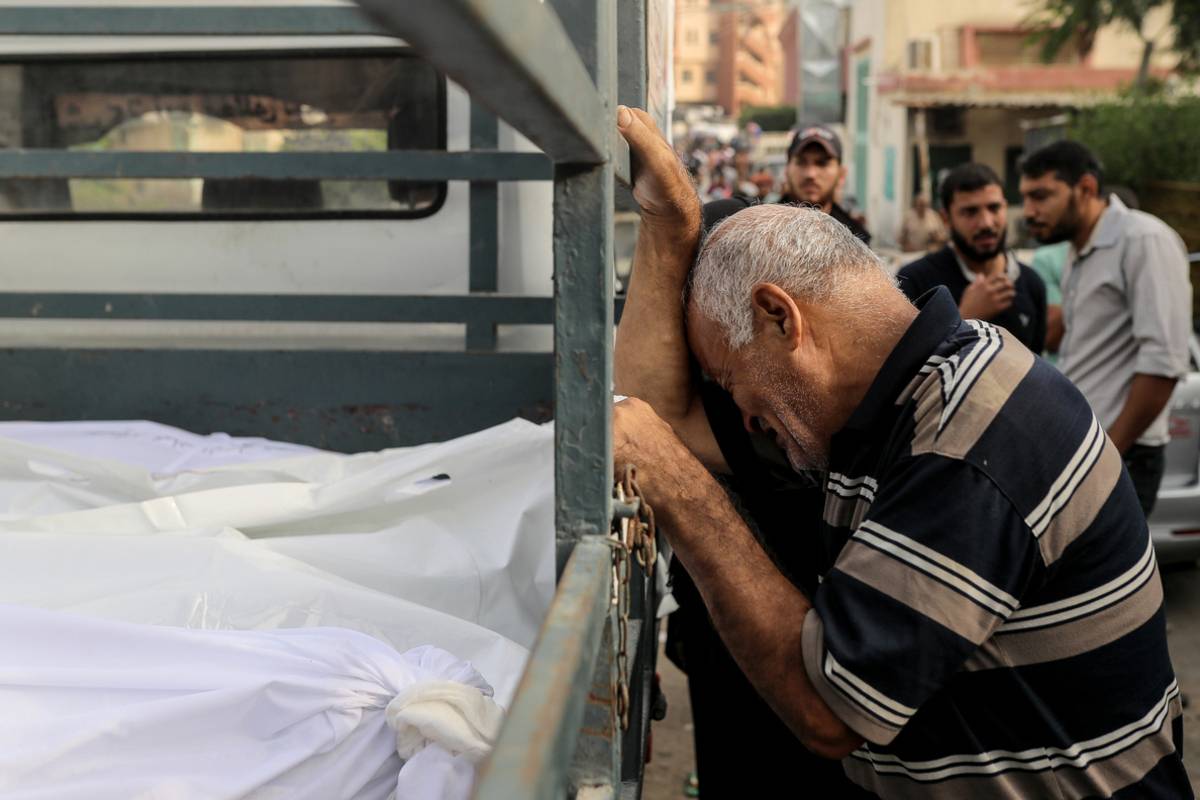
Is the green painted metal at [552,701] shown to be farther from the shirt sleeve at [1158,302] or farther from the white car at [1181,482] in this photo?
the white car at [1181,482]

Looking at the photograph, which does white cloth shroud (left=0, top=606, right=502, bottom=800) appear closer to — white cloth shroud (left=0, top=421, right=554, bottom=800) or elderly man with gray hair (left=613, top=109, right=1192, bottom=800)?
white cloth shroud (left=0, top=421, right=554, bottom=800)

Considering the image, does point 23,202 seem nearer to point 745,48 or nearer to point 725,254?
point 725,254

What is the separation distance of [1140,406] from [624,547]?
3216mm

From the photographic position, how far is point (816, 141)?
4930 millimetres

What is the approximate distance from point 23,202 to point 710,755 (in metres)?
2.25

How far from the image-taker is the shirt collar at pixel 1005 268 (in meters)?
4.27

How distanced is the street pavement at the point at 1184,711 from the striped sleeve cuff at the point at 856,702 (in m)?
2.41

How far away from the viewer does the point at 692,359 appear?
2.09 m

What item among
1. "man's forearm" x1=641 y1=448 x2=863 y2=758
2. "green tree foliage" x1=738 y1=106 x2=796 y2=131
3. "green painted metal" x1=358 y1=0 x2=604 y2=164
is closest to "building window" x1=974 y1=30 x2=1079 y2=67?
"man's forearm" x1=641 y1=448 x2=863 y2=758

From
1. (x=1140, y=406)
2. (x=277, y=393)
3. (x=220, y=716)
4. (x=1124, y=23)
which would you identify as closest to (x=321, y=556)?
(x=220, y=716)

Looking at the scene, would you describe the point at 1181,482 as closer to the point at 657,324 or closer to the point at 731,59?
the point at 657,324

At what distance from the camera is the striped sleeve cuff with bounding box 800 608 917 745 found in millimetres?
1496

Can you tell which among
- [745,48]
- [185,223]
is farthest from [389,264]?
[745,48]

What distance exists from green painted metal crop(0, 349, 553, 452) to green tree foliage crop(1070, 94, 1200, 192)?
11.1 meters
